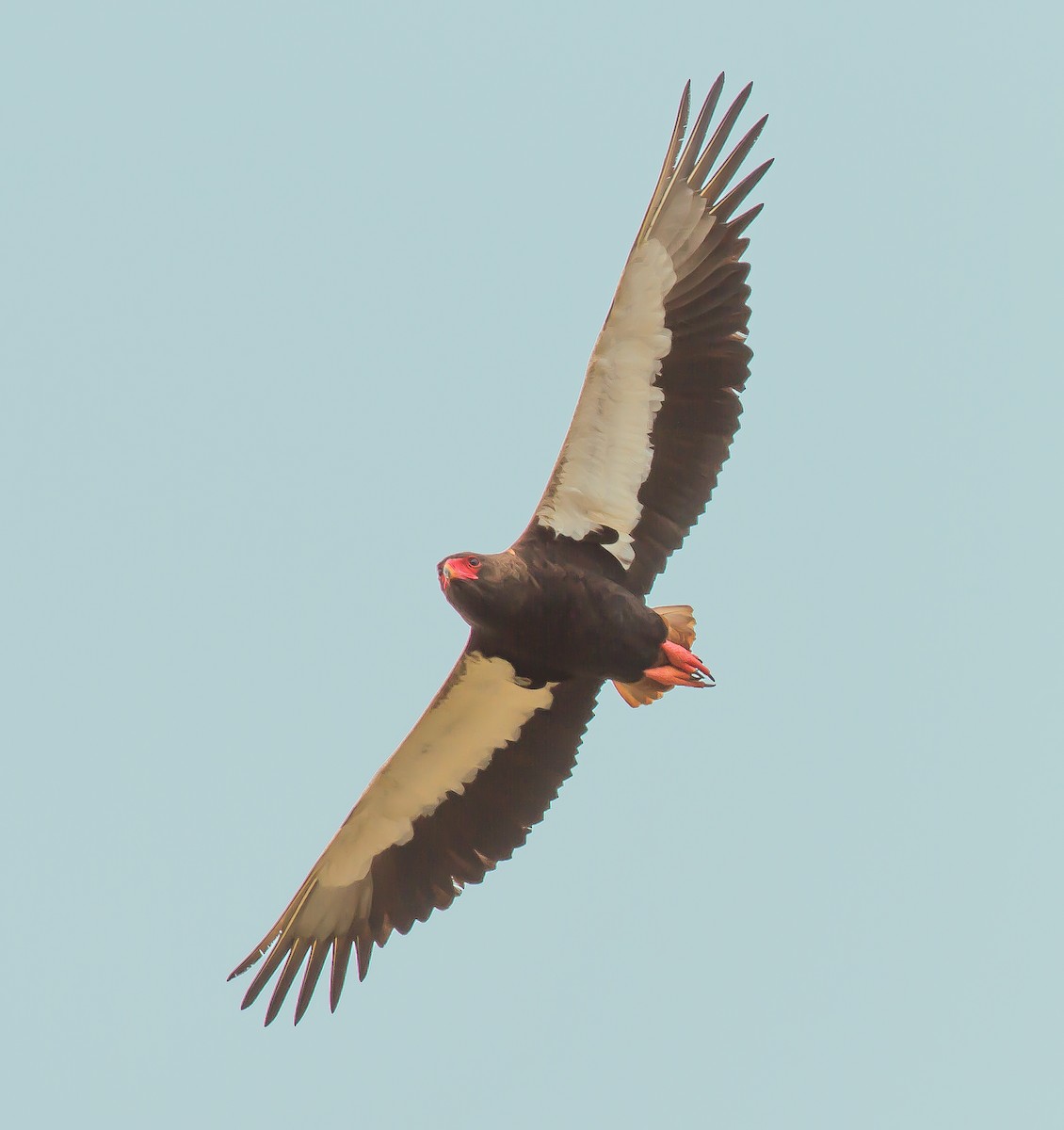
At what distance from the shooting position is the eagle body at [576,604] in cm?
1327

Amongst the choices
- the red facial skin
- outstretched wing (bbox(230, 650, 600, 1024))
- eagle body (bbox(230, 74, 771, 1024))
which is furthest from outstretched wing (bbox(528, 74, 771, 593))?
outstretched wing (bbox(230, 650, 600, 1024))

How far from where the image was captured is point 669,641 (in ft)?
44.2

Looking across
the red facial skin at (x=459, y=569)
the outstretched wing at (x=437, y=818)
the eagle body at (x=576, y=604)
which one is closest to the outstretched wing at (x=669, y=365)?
the eagle body at (x=576, y=604)

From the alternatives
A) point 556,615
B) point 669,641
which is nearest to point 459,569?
point 556,615

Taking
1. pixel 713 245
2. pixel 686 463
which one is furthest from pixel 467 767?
pixel 713 245

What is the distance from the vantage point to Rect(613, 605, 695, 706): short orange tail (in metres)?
13.5

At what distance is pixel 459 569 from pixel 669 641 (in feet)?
5.50

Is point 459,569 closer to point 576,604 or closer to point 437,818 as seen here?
point 576,604

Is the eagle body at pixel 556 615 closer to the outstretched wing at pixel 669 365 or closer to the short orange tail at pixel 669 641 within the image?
the short orange tail at pixel 669 641

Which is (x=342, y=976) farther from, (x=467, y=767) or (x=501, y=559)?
(x=501, y=559)

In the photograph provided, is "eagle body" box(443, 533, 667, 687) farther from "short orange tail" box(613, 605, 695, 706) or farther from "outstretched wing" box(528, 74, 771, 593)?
"outstretched wing" box(528, 74, 771, 593)

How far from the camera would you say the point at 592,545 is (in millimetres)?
13820

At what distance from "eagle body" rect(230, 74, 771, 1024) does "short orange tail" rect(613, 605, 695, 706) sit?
0.02 meters

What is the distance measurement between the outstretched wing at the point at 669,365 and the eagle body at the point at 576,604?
10mm
